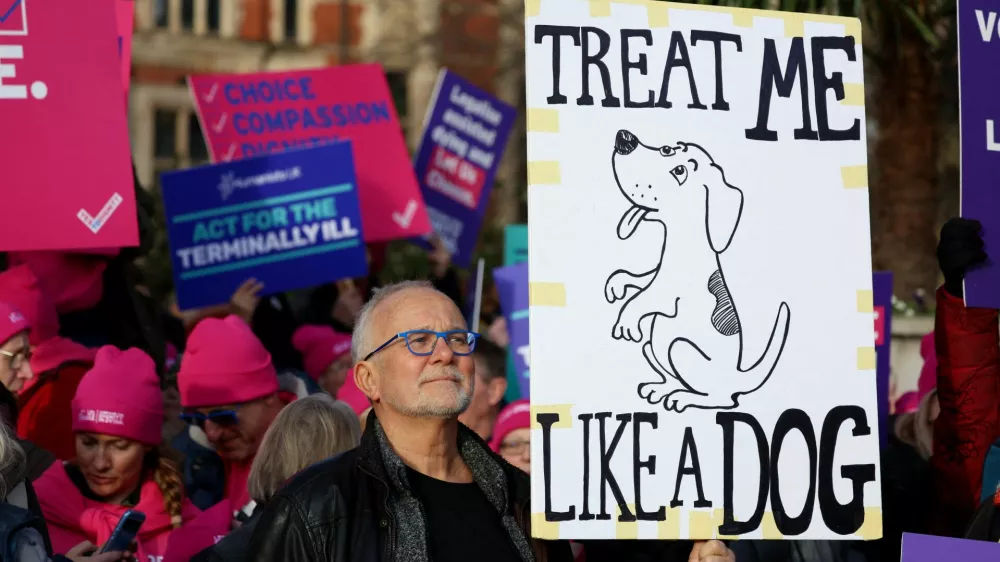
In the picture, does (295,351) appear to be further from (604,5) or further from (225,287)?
(604,5)

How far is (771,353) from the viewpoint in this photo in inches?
149

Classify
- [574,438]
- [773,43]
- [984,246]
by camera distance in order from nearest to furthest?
[574,438] → [773,43] → [984,246]

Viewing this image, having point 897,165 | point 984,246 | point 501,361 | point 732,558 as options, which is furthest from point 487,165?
point 732,558

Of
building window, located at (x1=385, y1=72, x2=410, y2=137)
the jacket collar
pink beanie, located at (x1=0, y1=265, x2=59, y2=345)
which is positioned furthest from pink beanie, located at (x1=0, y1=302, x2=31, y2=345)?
building window, located at (x1=385, y1=72, x2=410, y2=137)

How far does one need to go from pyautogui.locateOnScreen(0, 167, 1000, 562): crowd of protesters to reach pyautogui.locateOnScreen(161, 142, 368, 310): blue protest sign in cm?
48

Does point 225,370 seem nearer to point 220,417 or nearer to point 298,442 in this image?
point 220,417

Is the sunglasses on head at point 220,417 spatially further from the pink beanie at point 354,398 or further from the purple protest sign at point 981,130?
the purple protest sign at point 981,130

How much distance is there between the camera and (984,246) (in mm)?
4398

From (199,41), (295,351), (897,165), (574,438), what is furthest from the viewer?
(199,41)

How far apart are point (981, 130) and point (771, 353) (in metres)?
1.13

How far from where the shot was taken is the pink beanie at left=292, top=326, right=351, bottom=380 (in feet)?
22.7

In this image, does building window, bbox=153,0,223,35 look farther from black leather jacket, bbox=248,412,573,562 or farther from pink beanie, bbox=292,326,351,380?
black leather jacket, bbox=248,412,573,562

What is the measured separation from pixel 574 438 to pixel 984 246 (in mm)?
1430

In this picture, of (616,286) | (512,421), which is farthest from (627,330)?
(512,421)
